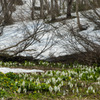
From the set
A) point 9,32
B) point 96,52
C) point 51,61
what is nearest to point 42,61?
point 51,61

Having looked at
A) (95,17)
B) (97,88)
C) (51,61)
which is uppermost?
(95,17)

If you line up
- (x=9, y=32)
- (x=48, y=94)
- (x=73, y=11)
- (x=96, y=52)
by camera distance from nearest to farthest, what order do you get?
(x=48, y=94)
(x=96, y=52)
(x=9, y=32)
(x=73, y=11)

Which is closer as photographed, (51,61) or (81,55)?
(81,55)

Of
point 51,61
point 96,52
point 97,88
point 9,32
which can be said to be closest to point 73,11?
point 9,32

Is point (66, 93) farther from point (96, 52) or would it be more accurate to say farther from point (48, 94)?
point (96, 52)

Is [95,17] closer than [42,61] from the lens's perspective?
Yes

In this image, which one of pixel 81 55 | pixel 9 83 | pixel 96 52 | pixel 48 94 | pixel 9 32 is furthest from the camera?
pixel 9 32

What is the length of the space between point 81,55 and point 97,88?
16.0ft

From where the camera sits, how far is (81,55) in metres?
10.9

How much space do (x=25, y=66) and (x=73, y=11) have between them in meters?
16.1

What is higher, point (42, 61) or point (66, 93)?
point (66, 93)

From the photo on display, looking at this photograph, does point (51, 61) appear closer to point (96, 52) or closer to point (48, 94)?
point (96, 52)

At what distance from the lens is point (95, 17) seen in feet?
35.4

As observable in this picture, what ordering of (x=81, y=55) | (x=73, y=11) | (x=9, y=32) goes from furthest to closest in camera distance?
(x=73, y=11) → (x=9, y=32) → (x=81, y=55)
